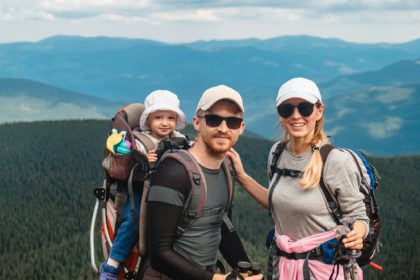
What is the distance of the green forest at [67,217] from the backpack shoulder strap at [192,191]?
86939 mm

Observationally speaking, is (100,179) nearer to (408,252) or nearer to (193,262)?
(408,252)

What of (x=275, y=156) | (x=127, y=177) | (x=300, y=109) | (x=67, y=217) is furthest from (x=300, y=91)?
(x=67, y=217)

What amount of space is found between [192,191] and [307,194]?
179cm

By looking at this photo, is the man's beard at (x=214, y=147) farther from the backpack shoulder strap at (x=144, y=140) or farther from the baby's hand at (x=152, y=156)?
the backpack shoulder strap at (x=144, y=140)

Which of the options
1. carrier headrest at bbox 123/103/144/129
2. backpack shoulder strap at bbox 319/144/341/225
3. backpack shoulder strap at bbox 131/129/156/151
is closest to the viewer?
backpack shoulder strap at bbox 319/144/341/225

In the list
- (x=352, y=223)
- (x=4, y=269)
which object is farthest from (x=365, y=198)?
(x=4, y=269)

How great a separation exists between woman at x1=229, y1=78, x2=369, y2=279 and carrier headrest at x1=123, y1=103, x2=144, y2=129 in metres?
3.07

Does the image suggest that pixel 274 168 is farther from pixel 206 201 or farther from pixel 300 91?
pixel 206 201

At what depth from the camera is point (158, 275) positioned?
686 cm

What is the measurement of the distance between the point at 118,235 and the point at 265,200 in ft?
8.36

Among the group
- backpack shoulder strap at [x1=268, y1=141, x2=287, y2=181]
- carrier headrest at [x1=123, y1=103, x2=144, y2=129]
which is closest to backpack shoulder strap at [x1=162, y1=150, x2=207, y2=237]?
backpack shoulder strap at [x1=268, y1=141, x2=287, y2=181]

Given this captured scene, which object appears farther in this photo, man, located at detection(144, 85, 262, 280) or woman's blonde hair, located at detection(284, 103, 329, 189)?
woman's blonde hair, located at detection(284, 103, 329, 189)

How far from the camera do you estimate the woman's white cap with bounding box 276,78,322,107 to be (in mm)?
7281

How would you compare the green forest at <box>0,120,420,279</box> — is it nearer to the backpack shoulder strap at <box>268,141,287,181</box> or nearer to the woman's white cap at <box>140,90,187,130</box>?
the woman's white cap at <box>140,90,187,130</box>
